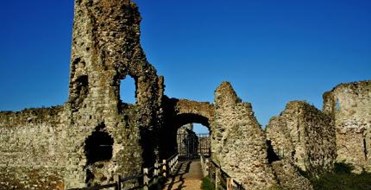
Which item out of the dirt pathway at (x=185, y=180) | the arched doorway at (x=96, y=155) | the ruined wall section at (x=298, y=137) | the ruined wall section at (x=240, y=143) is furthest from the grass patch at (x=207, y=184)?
the ruined wall section at (x=298, y=137)

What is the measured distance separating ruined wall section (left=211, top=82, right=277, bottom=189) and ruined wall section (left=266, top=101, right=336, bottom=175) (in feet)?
10.0

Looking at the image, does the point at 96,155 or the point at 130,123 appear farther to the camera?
the point at 96,155

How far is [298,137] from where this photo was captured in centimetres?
2312

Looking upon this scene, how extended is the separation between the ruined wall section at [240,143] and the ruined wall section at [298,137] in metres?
3.05

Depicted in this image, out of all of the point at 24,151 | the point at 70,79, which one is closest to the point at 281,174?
the point at 70,79

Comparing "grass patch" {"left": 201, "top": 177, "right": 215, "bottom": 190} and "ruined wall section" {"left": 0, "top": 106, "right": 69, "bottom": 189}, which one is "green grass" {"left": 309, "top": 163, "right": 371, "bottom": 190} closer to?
"grass patch" {"left": 201, "top": 177, "right": 215, "bottom": 190}

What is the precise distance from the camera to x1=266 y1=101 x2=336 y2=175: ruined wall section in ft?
74.6

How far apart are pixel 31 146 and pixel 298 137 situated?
14.8 meters

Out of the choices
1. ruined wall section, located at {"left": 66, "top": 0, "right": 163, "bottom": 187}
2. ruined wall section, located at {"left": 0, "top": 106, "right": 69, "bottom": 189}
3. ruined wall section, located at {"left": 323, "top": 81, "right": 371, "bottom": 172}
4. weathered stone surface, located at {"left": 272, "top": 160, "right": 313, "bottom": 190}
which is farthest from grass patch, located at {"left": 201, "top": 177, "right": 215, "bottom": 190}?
ruined wall section, located at {"left": 323, "top": 81, "right": 371, "bottom": 172}

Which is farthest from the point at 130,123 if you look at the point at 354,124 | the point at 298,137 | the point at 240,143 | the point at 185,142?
the point at 185,142

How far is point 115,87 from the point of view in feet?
62.0

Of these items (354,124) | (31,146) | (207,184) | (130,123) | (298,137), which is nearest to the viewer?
(207,184)

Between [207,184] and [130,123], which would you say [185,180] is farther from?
[130,123]

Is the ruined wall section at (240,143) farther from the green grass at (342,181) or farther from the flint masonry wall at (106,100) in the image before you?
the green grass at (342,181)
